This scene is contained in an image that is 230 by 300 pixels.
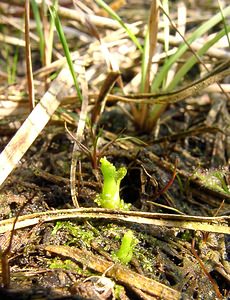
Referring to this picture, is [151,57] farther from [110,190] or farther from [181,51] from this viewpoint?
[110,190]

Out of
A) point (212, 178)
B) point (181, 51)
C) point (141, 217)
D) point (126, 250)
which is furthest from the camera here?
point (181, 51)

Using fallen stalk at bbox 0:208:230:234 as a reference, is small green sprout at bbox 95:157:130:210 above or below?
above

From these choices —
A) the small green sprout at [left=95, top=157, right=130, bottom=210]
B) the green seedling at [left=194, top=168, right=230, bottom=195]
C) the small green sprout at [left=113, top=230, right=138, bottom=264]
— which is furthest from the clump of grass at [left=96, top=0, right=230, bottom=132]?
the small green sprout at [left=113, top=230, right=138, bottom=264]

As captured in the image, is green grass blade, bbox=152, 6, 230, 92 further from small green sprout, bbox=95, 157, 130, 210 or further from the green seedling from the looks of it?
small green sprout, bbox=95, 157, 130, 210

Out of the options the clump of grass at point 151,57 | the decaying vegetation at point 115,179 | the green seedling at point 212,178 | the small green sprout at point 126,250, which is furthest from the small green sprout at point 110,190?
the clump of grass at point 151,57

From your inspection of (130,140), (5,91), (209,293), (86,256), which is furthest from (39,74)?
(209,293)

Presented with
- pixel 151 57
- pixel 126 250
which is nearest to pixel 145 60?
pixel 151 57

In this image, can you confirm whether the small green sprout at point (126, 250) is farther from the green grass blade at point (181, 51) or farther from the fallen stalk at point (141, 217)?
the green grass blade at point (181, 51)

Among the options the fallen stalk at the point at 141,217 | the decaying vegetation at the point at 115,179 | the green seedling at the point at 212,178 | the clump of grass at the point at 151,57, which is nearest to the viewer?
the decaying vegetation at the point at 115,179

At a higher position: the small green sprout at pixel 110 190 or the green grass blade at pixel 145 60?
the green grass blade at pixel 145 60

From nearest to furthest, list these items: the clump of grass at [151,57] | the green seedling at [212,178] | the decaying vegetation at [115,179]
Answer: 1. the decaying vegetation at [115,179]
2. the green seedling at [212,178]
3. the clump of grass at [151,57]
